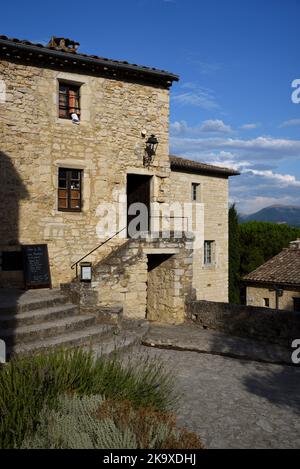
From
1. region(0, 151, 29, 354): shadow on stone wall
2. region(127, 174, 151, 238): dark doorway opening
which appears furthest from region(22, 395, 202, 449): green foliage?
region(127, 174, 151, 238): dark doorway opening

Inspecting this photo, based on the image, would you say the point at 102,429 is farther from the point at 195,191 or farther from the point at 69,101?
the point at 195,191

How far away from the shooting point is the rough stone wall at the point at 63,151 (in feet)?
36.1

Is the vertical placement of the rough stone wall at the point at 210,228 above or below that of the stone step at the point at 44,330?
above

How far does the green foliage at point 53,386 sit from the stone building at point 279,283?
16.0 m

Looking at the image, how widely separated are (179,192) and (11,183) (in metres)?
10.2

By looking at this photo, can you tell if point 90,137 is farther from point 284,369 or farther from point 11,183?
point 284,369

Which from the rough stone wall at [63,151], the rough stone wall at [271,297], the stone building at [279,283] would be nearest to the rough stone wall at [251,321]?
the rough stone wall at [63,151]

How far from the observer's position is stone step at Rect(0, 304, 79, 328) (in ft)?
26.5

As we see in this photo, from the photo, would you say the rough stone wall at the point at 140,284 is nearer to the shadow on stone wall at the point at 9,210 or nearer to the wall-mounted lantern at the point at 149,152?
the shadow on stone wall at the point at 9,210

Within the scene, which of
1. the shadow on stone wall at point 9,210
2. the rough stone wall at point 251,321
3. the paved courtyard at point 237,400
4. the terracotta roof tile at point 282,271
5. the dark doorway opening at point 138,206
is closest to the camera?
the paved courtyard at point 237,400

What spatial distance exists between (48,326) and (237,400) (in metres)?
3.80

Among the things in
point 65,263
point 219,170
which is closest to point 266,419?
point 65,263

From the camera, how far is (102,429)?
3.94 meters

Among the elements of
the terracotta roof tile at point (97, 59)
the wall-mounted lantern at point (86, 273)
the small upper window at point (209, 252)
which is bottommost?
the wall-mounted lantern at point (86, 273)
